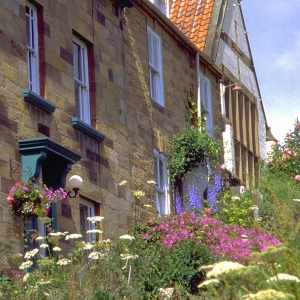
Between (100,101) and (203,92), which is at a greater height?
(203,92)

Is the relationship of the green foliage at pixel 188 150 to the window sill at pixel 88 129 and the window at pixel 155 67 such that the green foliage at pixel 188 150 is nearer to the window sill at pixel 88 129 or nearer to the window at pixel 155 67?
the window at pixel 155 67

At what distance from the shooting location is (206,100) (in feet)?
68.5

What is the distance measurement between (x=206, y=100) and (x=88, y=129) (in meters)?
6.93

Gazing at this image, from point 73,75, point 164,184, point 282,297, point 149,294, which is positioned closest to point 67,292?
point 149,294

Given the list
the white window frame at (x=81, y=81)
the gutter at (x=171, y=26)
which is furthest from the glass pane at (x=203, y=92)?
the white window frame at (x=81, y=81)

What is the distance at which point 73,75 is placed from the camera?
1443cm

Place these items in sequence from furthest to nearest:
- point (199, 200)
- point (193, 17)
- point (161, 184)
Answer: point (193, 17)
point (199, 200)
point (161, 184)

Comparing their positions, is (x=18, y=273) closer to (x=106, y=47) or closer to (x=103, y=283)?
(x=103, y=283)

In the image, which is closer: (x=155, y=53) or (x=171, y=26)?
(x=155, y=53)

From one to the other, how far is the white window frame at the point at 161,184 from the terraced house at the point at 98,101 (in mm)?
24

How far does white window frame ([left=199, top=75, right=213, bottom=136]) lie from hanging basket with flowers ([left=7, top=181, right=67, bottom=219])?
8742 millimetres

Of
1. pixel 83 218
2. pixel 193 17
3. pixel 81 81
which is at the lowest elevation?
pixel 83 218

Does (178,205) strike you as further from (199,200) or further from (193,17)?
(193,17)

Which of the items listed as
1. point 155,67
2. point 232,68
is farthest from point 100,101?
point 232,68
